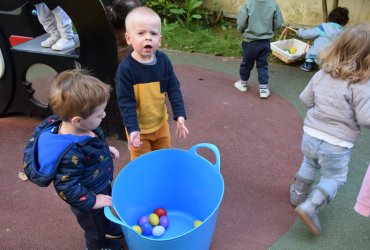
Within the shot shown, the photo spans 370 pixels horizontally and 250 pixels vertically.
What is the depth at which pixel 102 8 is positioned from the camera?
2.47m

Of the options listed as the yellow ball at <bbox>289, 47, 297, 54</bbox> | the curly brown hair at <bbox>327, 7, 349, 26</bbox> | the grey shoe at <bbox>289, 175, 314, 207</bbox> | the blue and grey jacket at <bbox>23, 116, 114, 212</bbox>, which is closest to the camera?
the blue and grey jacket at <bbox>23, 116, 114, 212</bbox>

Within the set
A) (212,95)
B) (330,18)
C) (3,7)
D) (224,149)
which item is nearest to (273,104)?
(212,95)

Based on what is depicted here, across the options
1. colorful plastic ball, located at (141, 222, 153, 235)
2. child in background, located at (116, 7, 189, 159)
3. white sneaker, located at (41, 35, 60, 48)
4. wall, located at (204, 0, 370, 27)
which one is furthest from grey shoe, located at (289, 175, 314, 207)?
wall, located at (204, 0, 370, 27)

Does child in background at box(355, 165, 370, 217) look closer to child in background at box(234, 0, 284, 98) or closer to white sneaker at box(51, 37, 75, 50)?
child in background at box(234, 0, 284, 98)

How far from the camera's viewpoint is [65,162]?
1.47 meters

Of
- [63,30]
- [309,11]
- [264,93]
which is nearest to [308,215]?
[264,93]

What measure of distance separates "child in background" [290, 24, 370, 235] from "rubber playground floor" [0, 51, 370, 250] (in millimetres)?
271

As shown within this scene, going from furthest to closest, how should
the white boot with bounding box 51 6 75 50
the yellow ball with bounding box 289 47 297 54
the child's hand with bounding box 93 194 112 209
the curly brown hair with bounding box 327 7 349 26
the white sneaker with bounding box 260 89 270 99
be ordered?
the yellow ball with bounding box 289 47 297 54, the curly brown hair with bounding box 327 7 349 26, the white sneaker with bounding box 260 89 270 99, the white boot with bounding box 51 6 75 50, the child's hand with bounding box 93 194 112 209

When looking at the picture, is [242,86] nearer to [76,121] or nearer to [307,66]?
[307,66]

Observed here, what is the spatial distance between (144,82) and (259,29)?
6.77ft

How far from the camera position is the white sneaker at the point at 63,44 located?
2872 mm

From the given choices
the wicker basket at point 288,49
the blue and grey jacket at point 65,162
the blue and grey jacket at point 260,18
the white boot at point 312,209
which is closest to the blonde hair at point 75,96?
the blue and grey jacket at point 65,162

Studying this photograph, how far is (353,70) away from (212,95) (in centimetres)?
216

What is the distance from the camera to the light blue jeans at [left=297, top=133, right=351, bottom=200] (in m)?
2.01
